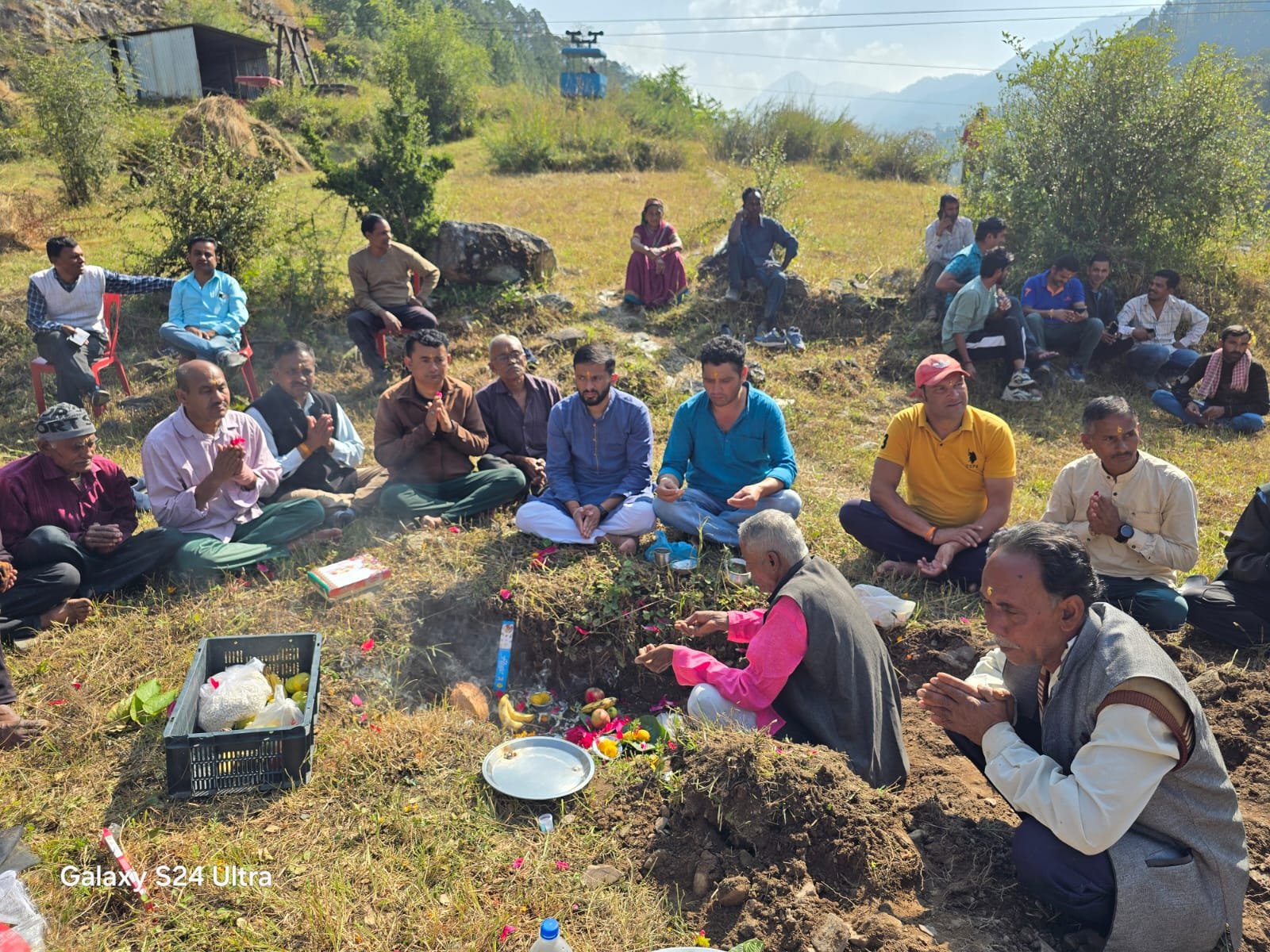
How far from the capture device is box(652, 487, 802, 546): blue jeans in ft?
17.7

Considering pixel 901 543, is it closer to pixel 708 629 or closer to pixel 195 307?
pixel 708 629

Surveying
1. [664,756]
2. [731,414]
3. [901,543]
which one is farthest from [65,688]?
[901,543]

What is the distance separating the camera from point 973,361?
9398 millimetres

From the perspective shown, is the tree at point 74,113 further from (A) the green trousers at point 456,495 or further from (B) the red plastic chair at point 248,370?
(A) the green trousers at point 456,495

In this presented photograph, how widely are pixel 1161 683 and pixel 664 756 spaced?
6.70 ft

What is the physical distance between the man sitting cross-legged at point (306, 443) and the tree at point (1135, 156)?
896 cm

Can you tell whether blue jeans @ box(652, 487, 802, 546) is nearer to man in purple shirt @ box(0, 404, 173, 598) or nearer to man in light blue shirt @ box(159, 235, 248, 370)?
man in purple shirt @ box(0, 404, 173, 598)

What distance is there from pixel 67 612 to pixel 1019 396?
8.72 m

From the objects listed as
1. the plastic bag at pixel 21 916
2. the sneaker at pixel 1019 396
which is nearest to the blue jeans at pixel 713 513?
the plastic bag at pixel 21 916

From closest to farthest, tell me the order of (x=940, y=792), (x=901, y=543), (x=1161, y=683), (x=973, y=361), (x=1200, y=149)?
1. (x=1161, y=683)
2. (x=940, y=792)
3. (x=901, y=543)
4. (x=973, y=361)
5. (x=1200, y=149)

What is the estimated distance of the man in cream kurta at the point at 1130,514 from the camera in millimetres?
4438

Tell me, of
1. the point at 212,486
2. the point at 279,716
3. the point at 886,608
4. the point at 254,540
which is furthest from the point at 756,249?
the point at 279,716

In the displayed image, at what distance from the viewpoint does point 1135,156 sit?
10.2 meters

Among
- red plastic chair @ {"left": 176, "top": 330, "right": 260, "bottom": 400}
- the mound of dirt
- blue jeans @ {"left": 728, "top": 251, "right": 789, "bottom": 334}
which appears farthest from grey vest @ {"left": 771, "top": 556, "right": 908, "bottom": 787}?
blue jeans @ {"left": 728, "top": 251, "right": 789, "bottom": 334}
